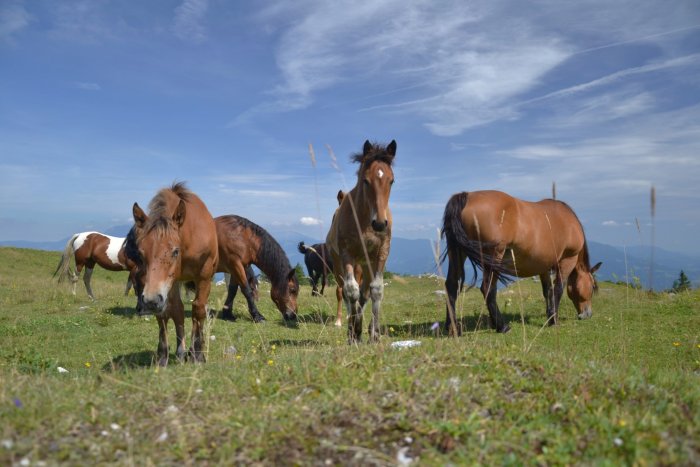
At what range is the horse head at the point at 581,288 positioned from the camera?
12.3 metres

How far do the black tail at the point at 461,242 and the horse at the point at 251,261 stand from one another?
550cm

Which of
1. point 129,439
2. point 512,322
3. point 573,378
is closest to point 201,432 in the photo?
point 129,439

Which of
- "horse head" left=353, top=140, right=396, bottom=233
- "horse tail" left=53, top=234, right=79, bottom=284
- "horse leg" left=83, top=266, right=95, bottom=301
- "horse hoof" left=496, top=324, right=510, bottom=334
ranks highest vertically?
"horse head" left=353, top=140, right=396, bottom=233

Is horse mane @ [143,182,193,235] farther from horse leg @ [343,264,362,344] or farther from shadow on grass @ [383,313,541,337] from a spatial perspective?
shadow on grass @ [383,313,541,337]

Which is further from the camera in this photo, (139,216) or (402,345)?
(139,216)

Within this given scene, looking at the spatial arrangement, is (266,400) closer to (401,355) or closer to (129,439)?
(129,439)

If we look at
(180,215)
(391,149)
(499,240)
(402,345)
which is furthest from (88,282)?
(402,345)

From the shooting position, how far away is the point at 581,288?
1227 cm

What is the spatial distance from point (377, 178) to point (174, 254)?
324cm

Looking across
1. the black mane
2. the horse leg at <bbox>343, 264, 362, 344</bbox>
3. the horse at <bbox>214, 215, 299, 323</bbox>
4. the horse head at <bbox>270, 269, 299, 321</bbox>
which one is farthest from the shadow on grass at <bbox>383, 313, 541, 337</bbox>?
the black mane

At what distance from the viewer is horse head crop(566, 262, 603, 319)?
12266mm

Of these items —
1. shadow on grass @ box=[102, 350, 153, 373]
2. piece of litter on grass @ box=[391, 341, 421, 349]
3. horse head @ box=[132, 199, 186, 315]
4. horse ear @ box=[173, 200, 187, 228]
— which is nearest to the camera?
piece of litter on grass @ box=[391, 341, 421, 349]

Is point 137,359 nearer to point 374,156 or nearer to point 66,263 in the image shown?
point 374,156

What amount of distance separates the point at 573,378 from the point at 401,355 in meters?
1.59
